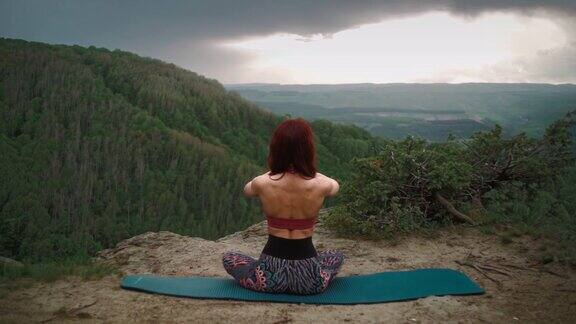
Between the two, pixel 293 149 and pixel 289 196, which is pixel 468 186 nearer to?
pixel 289 196

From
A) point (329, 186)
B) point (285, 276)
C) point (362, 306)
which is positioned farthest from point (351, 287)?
point (329, 186)

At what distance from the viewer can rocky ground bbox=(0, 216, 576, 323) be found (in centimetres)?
506

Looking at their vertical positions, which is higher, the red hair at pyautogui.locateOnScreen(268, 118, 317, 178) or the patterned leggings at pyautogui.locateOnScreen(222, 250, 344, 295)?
the red hair at pyautogui.locateOnScreen(268, 118, 317, 178)

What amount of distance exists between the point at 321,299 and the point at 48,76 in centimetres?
10242

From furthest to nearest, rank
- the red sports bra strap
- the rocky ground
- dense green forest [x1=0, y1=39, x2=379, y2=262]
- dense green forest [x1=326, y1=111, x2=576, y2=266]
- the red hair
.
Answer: dense green forest [x1=0, y1=39, x2=379, y2=262]
dense green forest [x1=326, y1=111, x2=576, y2=266]
the red sports bra strap
the red hair
the rocky ground

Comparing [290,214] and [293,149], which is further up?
[293,149]

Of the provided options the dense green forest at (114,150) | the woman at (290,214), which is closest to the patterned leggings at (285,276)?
the woman at (290,214)

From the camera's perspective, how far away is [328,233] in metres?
9.16

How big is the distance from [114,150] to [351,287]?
76.2 meters

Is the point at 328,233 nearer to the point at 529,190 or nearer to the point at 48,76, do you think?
the point at 529,190

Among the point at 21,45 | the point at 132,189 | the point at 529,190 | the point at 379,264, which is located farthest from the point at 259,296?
the point at 21,45

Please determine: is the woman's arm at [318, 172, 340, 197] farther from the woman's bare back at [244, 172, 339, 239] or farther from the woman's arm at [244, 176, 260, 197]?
the woman's arm at [244, 176, 260, 197]

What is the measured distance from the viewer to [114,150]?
2997 inches

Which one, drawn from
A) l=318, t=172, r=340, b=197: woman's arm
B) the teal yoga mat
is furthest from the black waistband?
l=318, t=172, r=340, b=197: woman's arm
